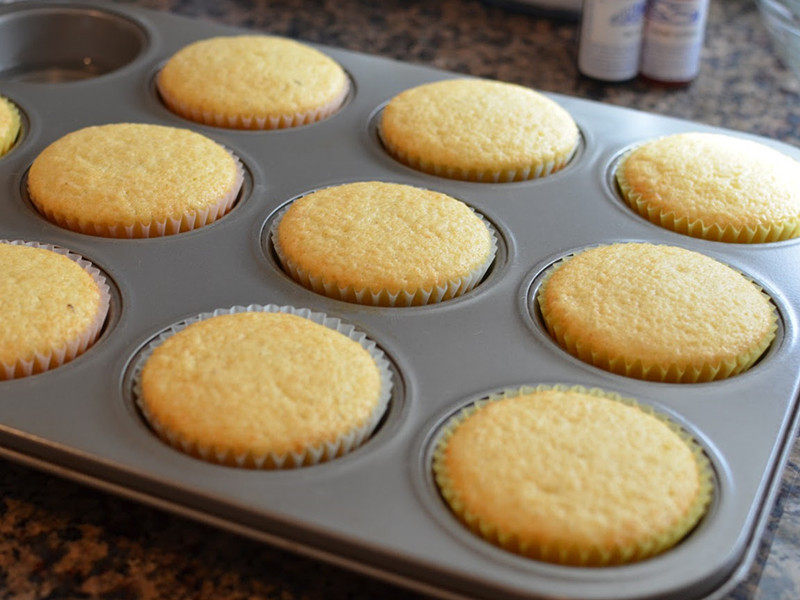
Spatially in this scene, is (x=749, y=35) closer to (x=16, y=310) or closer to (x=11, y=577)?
(x=16, y=310)

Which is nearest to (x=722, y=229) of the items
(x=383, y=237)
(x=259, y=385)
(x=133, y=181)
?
(x=383, y=237)

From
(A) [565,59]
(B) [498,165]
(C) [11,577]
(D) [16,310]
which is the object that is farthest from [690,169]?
(C) [11,577]

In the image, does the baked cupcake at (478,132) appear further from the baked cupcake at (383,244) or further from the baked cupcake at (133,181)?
the baked cupcake at (133,181)

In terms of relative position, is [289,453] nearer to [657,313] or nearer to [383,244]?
[383,244]

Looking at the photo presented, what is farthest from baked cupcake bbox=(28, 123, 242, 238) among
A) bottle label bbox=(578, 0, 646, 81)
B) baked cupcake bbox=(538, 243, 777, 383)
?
bottle label bbox=(578, 0, 646, 81)

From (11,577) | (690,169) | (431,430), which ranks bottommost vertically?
(11,577)

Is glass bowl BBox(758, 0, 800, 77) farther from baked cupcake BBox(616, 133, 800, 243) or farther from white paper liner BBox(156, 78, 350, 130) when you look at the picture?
white paper liner BBox(156, 78, 350, 130)
